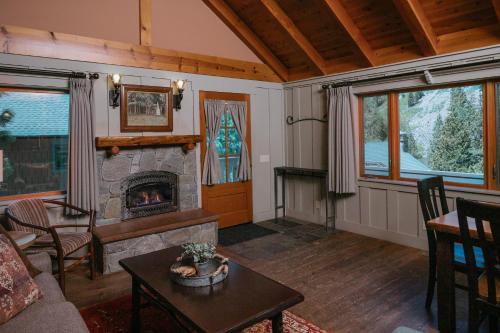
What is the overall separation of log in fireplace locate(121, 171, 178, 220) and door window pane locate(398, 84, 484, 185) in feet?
10.2

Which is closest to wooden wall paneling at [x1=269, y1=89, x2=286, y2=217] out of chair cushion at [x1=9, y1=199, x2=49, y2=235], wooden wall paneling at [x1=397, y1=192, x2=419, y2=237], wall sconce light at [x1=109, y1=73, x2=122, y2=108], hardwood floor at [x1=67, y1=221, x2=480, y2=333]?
hardwood floor at [x1=67, y1=221, x2=480, y2=333]

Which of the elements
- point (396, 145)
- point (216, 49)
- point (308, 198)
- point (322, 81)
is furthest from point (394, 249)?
point (216, 49)

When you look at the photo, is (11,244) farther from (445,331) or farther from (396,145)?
(396,145)

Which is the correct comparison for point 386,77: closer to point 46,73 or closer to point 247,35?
point 247,35

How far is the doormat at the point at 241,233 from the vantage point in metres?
4.76

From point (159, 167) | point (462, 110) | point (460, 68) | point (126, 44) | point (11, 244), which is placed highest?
point (126, 44)

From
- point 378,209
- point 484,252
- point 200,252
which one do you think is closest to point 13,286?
point 200,252

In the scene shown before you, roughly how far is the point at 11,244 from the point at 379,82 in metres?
4.32

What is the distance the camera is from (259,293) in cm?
198

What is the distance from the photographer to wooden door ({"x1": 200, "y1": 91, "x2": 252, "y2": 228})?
516 centimetres

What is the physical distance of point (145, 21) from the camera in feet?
14.7

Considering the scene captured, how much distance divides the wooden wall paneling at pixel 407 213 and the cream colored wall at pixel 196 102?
2.15 m

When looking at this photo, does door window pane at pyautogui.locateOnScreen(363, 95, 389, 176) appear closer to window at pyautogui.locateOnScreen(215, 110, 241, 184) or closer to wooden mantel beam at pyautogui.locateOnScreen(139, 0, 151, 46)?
window at pyautogui.locateOnScreen(215, 110, 241, 184)

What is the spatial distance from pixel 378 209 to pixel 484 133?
1.55 metres
